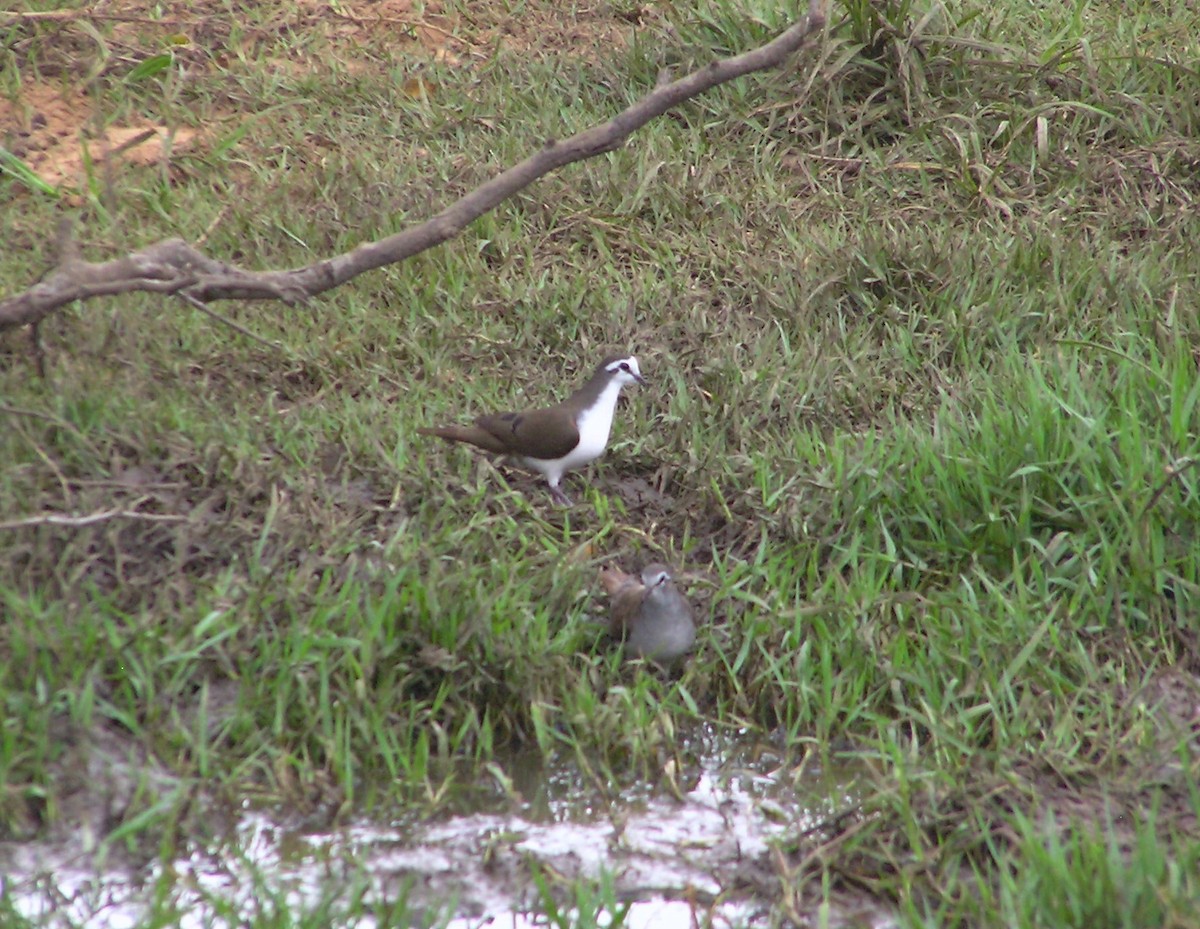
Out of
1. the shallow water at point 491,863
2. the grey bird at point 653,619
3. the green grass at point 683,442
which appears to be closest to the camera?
the shallow water at point 491,863

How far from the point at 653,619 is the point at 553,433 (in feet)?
2.54

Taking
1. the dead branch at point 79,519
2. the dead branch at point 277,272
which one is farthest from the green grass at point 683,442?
the dead branch at point 277,272

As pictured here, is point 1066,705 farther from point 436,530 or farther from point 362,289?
point 362,289

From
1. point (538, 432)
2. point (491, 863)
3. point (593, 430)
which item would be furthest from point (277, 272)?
point (491, 863)

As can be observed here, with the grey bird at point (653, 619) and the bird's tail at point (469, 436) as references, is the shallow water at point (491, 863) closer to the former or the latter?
the grey bird at point (653, 619)

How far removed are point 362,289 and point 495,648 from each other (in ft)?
6.94

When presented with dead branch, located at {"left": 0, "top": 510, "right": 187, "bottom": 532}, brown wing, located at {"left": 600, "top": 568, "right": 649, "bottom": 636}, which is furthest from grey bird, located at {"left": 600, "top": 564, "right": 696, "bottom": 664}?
dead branch, located at {"left": 0, "top": 510, "right": 187, "bottom": 532}

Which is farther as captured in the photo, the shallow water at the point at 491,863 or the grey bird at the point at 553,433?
the grey bird at the point at 553,433

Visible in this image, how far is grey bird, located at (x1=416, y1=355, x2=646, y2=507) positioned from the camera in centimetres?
470

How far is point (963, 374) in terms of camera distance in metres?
5.42

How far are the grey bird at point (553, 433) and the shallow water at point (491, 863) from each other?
1119 millimetres

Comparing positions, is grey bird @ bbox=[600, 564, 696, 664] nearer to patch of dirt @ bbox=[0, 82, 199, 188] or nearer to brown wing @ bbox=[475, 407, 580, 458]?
brown wing @ bbox=[475, 407, 580, 458]

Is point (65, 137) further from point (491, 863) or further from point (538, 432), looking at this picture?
point (491, 863)

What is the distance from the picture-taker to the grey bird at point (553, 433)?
4.70 meters
